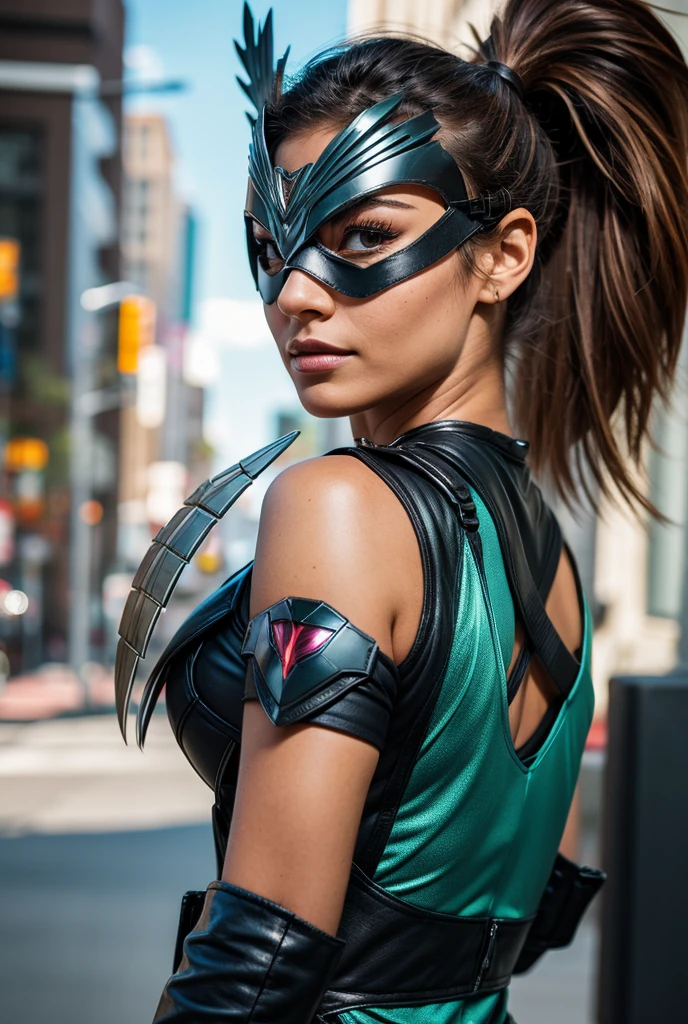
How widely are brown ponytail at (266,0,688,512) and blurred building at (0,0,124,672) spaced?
21739 millimetres

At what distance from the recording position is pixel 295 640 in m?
1.00

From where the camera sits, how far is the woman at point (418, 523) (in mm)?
991

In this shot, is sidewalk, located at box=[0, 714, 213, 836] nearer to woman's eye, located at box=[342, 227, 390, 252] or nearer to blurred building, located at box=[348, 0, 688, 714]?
blurred building, located at box=[348, 0, 688, 714]

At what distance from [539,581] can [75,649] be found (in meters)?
17.0

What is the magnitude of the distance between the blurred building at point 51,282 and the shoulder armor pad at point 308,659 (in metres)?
22.2

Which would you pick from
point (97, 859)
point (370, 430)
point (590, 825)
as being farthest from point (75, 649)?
point (370, 430)

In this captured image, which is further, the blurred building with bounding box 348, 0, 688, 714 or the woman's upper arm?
the blurred building with bounding box 348, 0, 688, 714

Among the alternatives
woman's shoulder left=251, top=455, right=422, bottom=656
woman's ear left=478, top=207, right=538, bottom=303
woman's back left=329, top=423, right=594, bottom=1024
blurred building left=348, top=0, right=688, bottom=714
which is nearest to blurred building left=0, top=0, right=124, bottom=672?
blurred building left=348, top=0, right=688, bottom=714

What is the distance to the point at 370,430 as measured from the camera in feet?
4.68

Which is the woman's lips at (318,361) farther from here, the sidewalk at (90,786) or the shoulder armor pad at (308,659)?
the sidewalk at (90,786)

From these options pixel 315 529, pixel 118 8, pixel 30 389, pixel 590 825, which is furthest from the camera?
pixel 118 8

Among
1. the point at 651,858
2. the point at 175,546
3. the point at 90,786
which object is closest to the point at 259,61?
the point at 175,546

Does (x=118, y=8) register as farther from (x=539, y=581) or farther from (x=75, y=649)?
(x=539, y=581)

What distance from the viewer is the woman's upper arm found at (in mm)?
976
